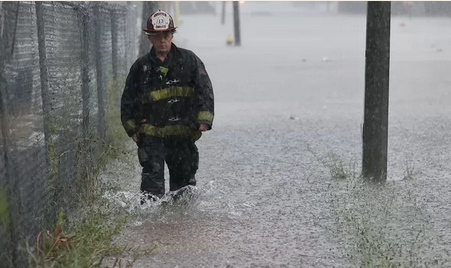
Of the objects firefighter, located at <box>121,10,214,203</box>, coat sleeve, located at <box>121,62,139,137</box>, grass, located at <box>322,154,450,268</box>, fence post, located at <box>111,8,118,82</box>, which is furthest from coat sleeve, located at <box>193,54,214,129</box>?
fence post, located at <box>111,8,118,82</box>

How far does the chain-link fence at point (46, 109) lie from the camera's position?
14.1 feet

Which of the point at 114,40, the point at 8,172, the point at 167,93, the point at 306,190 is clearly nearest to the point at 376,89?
the point at 306,190

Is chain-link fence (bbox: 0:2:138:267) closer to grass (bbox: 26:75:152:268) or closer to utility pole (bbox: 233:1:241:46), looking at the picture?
grass (bbox: 26:75:152:268)

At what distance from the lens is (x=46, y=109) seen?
19.6 feet

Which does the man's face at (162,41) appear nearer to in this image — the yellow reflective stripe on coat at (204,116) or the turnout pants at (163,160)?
the yellow reflective stripe on coat at (204,116)

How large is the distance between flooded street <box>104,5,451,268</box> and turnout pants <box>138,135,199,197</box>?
0.67 ft

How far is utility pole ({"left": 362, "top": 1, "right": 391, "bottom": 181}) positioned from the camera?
286 inches

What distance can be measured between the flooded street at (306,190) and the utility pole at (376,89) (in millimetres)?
246

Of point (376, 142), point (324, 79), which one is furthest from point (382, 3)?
point (324, 79)

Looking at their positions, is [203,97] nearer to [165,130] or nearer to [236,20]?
[165,130]

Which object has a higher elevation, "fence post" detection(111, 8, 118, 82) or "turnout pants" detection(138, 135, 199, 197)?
"fence post" detection(111, 8, 118, 82)

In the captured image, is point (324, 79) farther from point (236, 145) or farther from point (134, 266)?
point (134, 266)

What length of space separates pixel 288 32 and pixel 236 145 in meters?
35.7

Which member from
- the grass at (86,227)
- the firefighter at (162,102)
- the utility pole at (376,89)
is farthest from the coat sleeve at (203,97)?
the utility pole at (376,89)
